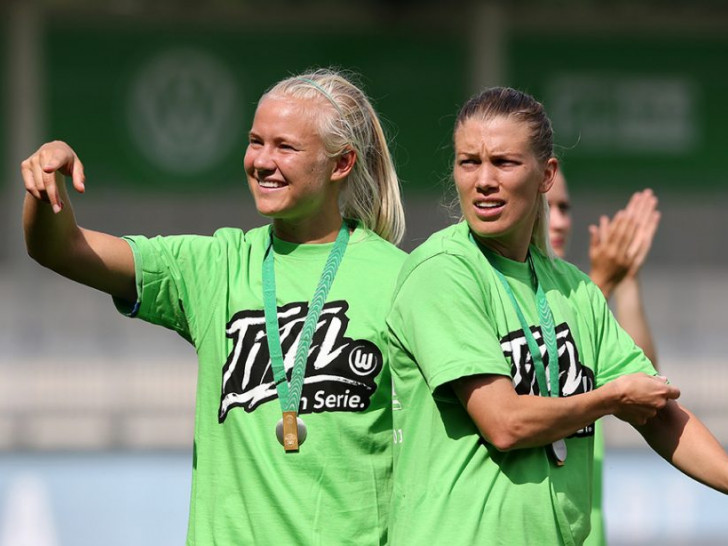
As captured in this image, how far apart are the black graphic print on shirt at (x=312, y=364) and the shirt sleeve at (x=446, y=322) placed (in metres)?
0.32

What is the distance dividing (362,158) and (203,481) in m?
0.95

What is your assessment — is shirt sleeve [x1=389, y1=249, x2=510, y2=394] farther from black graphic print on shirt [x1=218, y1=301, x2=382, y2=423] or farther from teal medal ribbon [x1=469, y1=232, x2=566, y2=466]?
black graphic print on shirt [x1=218, y1=301, x2=382, y2=423]

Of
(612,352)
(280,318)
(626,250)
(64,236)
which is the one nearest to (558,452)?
(612,352)

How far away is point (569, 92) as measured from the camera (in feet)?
72.3

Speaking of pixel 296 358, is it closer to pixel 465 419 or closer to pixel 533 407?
pixel 465 419

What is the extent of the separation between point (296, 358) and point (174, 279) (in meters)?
0.40

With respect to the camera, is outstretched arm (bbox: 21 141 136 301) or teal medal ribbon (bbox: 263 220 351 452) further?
teal medal ribbon (bbox: 263 220 351 452)

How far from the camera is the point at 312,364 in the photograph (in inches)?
137

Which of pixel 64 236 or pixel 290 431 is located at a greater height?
pixel 64 236

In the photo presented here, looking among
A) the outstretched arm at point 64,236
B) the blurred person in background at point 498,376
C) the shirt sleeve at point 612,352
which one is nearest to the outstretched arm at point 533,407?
the blurred person in background at point 498,376

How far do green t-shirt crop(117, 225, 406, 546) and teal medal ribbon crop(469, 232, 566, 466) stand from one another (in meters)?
0.43

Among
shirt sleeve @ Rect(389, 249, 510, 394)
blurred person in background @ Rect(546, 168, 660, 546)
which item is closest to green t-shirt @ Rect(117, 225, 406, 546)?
shirt sleeve @ Rect(389, 249, 510, 394)

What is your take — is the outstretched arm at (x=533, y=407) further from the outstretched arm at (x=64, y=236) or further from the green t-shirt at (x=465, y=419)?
the outstretched arm at (x=64, y=236)

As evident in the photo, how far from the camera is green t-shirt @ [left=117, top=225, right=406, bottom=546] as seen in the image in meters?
3.44
